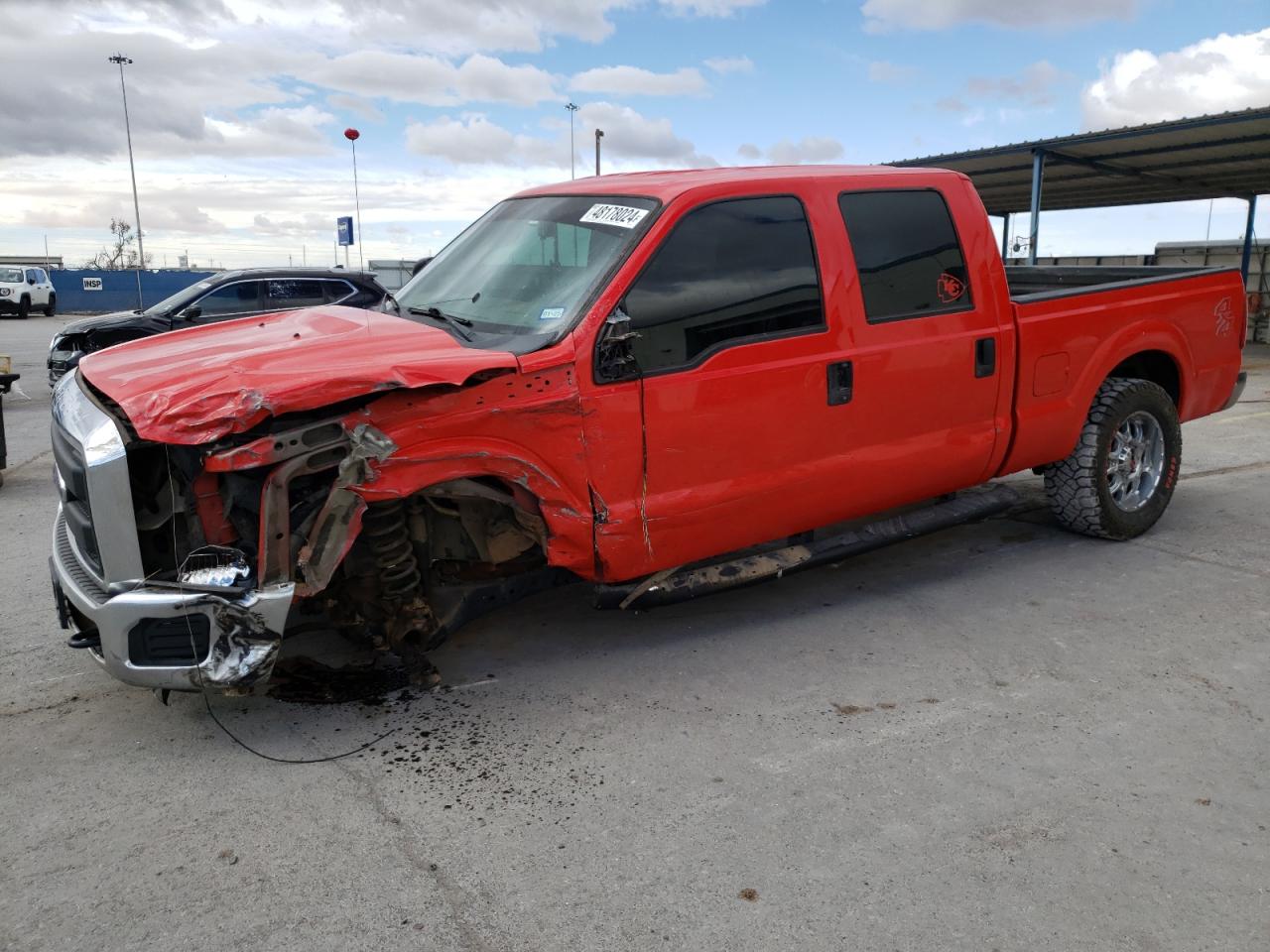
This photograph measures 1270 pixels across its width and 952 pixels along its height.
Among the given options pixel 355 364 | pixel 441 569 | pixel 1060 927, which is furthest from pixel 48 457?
pixel 1060 927

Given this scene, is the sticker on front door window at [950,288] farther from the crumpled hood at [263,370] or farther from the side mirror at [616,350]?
the crumpled hood at [263,370]

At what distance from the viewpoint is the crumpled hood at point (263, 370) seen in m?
3.01

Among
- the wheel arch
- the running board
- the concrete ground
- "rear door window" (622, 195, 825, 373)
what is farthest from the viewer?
the wheel arch

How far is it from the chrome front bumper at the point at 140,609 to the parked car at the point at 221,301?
26.6ft

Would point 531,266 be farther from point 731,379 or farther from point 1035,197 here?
point 1035,197

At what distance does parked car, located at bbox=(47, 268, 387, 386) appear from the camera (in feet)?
36.8

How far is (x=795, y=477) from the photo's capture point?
4.17 metres

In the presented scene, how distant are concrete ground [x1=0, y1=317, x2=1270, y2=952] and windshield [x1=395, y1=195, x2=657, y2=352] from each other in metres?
1.46

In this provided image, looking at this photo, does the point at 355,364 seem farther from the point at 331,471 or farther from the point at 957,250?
the point at 957,250

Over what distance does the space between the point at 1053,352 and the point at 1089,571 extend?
1.17 meters

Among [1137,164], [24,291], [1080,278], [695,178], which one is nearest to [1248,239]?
[1137,164]

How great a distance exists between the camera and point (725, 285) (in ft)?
13.0

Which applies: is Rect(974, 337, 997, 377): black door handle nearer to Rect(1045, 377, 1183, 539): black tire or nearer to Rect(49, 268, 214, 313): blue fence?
Rect(1045, 377, 1183, 539): black tire

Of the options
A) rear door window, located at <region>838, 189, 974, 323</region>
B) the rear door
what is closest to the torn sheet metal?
the rear door
